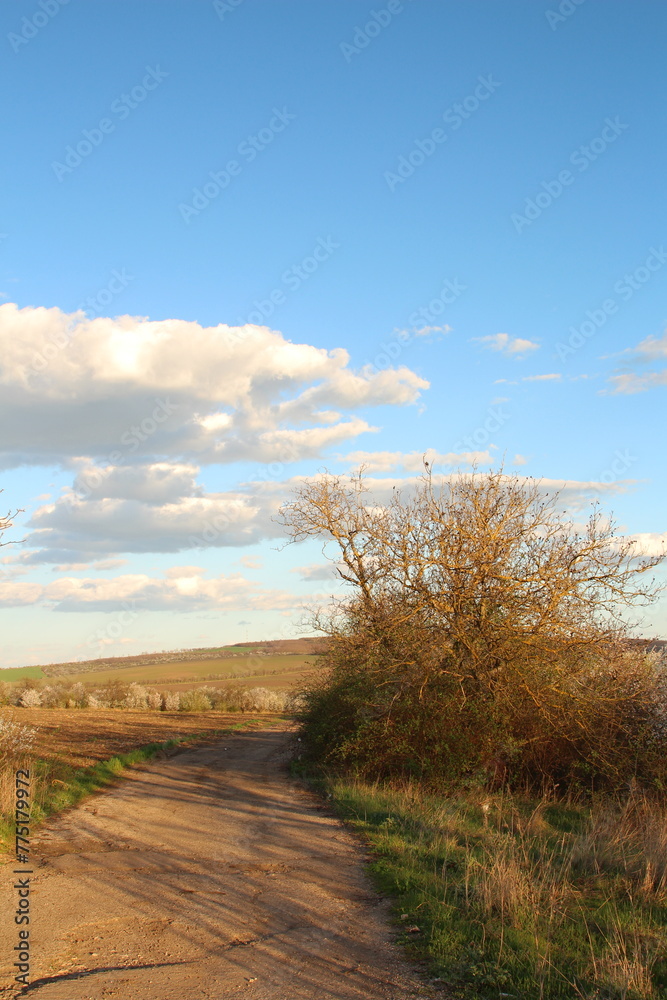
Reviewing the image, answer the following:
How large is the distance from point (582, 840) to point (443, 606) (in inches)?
197

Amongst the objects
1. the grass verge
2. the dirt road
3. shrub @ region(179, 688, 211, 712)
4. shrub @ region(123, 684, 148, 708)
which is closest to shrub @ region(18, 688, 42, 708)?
shrub @ region(123, 684, 148, 708)

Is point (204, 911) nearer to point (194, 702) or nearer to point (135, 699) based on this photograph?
point (194, 702)

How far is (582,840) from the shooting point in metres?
8.97

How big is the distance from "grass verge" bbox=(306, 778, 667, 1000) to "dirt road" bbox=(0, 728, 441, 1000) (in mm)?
355

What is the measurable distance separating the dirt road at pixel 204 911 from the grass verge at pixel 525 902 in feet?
1.17

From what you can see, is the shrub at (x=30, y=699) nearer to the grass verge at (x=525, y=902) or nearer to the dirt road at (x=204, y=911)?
the dirt road at (x=204, y=911)

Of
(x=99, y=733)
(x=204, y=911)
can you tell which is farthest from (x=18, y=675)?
(x=204, y=911)

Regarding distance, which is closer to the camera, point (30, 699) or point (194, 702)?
point (30, 699)

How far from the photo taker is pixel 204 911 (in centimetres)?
648

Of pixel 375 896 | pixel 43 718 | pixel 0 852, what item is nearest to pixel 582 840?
pixel 375 896

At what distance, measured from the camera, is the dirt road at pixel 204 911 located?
16.2 ft

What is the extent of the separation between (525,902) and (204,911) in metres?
2.92

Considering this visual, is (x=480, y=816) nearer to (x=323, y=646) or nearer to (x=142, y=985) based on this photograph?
(x=323, y=646)

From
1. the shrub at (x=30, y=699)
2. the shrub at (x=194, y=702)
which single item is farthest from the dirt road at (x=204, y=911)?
the shrub at (x=194, y=702)
